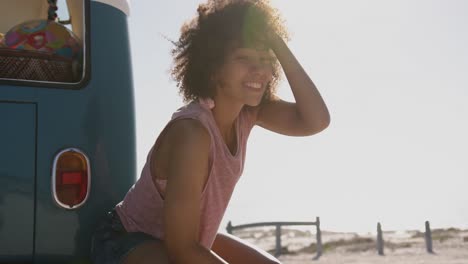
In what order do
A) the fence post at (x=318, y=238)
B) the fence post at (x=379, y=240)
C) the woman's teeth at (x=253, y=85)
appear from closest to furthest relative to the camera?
the woman's teeth at (x=253, y=85) < the fence post at (x=318, y=238) < the fence post at (x=379, y=240)

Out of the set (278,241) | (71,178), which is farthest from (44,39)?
(278,241)

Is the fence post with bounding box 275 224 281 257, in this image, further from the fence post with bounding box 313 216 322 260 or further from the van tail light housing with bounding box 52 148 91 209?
the van tail light housing with bounding box 52 148 91 209

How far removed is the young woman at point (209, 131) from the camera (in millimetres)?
2641

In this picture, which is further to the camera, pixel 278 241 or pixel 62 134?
pixel 278 241

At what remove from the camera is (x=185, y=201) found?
2.61m

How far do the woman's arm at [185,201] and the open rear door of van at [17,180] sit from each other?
0.79 meters

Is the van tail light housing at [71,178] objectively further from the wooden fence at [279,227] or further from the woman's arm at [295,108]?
the wooden fence at [279,227]

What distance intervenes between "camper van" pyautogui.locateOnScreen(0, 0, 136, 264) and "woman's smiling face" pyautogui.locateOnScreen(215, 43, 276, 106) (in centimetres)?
61

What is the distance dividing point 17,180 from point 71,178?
0.23 meters

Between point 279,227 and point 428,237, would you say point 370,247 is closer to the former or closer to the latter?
point 428,237

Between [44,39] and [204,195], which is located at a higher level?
[44,39]

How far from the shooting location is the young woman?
2641mm

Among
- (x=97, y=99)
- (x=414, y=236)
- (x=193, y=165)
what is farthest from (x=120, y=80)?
(x=414, y=236)

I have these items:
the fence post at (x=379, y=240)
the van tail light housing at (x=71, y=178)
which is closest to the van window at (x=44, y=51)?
the van tail light housing at (x=71, y=178)
